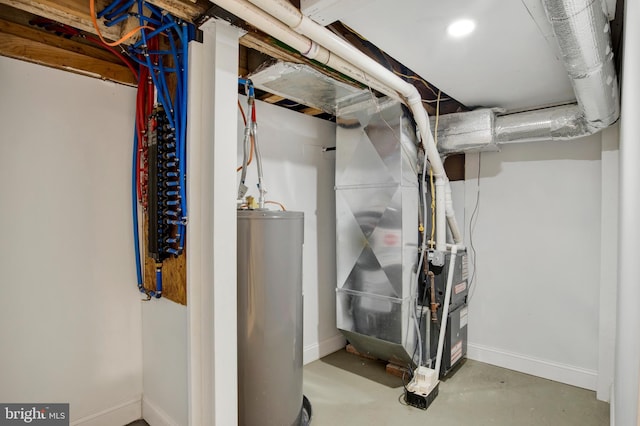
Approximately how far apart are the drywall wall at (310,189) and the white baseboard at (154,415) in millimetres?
1375

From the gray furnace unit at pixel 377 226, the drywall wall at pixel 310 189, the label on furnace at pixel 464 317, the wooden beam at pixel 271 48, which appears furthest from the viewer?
the label on furnace at pixel 464 317

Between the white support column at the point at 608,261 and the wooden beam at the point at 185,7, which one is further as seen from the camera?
the white support column at the point at 608,261

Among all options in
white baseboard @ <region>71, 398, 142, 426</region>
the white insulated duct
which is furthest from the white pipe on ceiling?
white baseboard @ <region>71, 398, 142, 426</region>

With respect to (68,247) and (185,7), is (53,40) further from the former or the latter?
(68,247)

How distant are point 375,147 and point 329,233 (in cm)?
109

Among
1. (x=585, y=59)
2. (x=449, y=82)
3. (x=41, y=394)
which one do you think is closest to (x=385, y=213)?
(x=449, y=82)

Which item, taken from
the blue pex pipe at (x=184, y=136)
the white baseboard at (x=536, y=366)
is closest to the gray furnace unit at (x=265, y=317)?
the blue pex pipe at (x=184, y=136)

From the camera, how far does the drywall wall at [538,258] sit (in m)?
2.78

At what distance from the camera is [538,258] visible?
9.82ft

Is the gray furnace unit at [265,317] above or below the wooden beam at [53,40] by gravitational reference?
below

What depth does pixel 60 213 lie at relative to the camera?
2004 mm

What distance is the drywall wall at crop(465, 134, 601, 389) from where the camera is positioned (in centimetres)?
278

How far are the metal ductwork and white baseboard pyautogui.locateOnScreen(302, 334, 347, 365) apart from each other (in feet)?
6.95

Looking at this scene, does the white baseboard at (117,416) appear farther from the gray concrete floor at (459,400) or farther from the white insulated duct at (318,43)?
the white insulated duct at (318,43)
